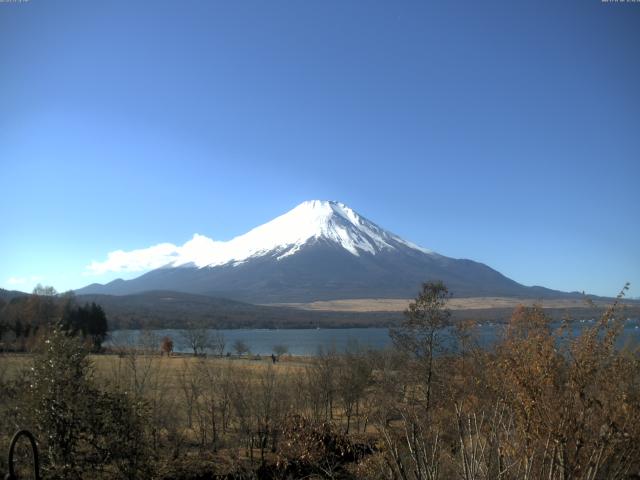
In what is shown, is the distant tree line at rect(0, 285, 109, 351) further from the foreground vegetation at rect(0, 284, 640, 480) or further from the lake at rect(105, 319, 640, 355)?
the foreground vegetation at rect(0, 284, 640, 480)

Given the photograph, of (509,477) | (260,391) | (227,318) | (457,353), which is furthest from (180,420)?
(227,318)

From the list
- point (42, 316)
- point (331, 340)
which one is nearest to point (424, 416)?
point (331, 340)

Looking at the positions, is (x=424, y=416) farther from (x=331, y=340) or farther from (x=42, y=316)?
(x=42, y=316)

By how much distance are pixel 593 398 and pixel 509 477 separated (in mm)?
1449

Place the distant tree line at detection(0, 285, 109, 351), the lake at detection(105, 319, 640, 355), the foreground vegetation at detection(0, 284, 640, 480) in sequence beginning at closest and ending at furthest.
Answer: the foreground vegetation at detection(0, 284, 640, 480), the lake at detection(105, 319, 640, 355), the distant tree line at detection(0, 285, 109, 351)

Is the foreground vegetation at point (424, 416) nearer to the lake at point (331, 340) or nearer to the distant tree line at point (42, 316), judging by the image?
the lake at point (331, 340)

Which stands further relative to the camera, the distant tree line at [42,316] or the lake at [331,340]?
the distant tree line at [42,316]

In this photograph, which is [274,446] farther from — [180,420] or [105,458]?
[105,458]

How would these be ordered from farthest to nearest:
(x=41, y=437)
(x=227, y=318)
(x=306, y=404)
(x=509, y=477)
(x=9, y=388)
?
1. (x=227, y=318)
2. (x=306, y=404)
3. (x=9, y=388)
4. (x=41, y=437)
5. (x=509, y=477)

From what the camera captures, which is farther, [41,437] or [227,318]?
[227,318]

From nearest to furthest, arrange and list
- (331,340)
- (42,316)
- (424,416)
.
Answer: (424,416) < (331,340) < (42,316)

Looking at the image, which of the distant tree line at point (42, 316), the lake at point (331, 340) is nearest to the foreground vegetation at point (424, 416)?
the lake at point (331, 340)

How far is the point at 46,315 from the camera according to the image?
67.3 m

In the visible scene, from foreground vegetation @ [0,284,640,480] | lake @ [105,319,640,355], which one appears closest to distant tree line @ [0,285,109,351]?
lake @ [105,319,640,355]
